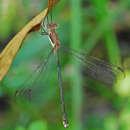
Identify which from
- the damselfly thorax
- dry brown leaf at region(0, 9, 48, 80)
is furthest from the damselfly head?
dry brown leaf at region(0, 9, 48, 80)

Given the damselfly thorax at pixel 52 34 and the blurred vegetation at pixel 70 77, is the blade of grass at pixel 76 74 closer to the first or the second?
the blurred vegetation at pixel 70 77

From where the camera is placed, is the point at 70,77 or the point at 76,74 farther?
the point at 70,77

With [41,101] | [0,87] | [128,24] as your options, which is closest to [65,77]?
[41,101]

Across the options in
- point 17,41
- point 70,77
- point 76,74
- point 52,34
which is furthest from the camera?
point 70,77

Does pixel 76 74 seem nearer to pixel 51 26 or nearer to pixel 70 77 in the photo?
pixel 70 77

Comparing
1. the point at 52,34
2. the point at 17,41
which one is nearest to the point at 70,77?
the point at 52,34

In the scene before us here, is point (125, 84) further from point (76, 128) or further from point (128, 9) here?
point (128, 9)
